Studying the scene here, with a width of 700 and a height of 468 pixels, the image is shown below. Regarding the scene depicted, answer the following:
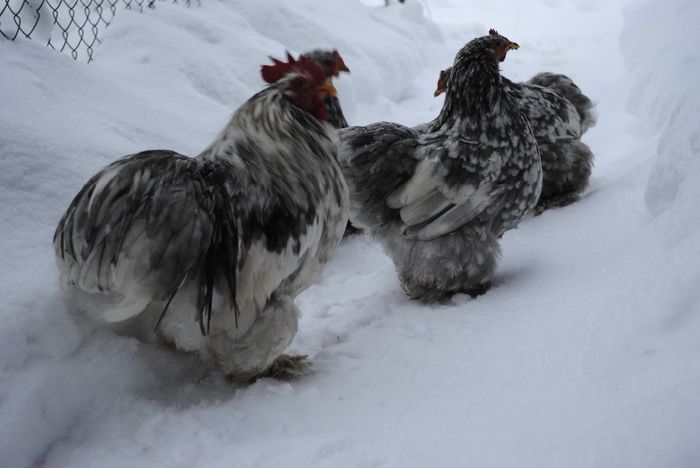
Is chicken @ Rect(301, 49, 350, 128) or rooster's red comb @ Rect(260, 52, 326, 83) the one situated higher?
rooster's red comb @ Rect(260, 52, 326, 83)

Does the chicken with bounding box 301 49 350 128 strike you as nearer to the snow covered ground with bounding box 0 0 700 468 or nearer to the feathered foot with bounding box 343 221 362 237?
the feathered foot with bounding box 343 221 362 237

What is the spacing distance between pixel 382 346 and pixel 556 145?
6.53 ft

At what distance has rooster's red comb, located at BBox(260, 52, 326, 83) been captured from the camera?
72.7 inches

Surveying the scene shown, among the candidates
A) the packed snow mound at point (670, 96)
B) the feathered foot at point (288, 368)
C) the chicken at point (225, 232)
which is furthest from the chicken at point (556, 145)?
the feathered foot at point (288, 368)

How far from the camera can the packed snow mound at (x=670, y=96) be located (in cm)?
168

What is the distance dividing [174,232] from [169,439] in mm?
556

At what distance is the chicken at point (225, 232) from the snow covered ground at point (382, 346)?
17cm

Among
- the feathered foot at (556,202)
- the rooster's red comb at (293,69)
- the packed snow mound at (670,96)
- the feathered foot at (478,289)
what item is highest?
the packed snow mound at (670,96)

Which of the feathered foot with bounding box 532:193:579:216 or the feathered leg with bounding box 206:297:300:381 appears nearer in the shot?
A: the feathered leg with bounding box 206:297:300:381

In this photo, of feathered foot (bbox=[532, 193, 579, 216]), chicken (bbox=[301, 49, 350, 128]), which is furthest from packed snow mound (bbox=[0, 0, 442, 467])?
feathered foot (bbox=[532, 193, 579, 216])

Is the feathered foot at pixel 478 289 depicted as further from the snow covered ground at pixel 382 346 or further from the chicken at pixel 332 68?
the chicken at pixel 332 68

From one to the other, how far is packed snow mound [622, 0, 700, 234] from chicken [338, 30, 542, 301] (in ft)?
1.94

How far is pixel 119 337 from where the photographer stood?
1.63 metres

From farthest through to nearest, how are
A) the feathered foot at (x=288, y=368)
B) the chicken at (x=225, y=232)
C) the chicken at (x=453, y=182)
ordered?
the chicken at (x=453, y=182) < the feathered foot at (x=288, y=368) < the chicken at (x=225, y=232)
